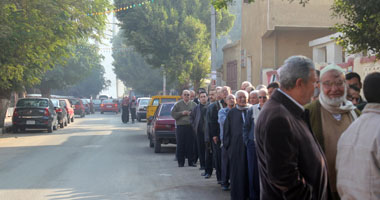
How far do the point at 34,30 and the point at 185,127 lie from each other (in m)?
9.62

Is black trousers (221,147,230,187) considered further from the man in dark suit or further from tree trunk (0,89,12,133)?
tree trunk (0,89,12,133)

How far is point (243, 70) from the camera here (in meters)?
32.1

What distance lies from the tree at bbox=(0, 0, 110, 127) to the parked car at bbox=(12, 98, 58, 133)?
1175mm

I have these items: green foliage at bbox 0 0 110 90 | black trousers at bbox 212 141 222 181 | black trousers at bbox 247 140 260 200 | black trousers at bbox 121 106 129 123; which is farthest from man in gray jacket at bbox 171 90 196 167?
black trousers at bbox 121 106 129 123

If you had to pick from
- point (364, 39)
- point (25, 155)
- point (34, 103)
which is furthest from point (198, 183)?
point (34, 103)

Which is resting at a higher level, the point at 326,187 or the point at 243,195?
the point at 326,187

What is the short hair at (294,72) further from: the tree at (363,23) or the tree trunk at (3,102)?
the tree trunk at (3,102)

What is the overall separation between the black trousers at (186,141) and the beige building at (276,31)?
11.5m

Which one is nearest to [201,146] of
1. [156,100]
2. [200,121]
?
[200,121]

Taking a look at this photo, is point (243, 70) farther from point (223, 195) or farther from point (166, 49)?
point (223, 195)

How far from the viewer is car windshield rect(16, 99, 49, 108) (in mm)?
26297

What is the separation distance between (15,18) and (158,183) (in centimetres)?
1273

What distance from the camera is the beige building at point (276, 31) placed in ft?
84.3

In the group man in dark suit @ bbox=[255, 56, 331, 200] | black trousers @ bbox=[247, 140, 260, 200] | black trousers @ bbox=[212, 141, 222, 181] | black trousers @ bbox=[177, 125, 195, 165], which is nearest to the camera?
man in dark suit @ bbox=[255, 56, 331, 200]
